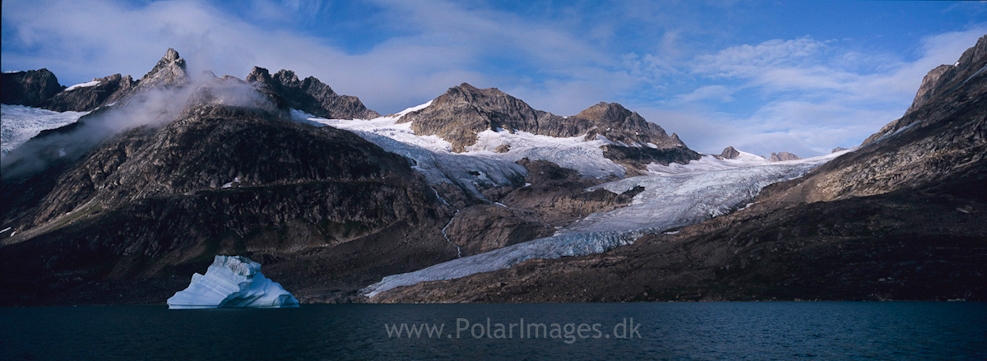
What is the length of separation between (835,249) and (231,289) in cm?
12463

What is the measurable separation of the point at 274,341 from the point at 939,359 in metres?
63.6

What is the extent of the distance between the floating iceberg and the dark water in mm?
17215

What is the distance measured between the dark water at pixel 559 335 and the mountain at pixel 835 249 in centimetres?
1663

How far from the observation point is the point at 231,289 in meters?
109

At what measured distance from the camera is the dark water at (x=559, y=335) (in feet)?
170

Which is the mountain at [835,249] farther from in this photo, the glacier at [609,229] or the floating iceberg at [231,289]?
the floating iceberg at [231,289]

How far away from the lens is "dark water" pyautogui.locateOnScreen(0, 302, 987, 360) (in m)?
51.9

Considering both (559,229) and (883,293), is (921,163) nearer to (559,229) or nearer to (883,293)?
(883,293)

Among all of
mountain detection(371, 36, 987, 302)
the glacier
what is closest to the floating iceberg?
mountain detection(371, 36, 987, 302)

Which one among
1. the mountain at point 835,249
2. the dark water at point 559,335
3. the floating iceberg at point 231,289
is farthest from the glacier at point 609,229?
the dark water at point 559,335

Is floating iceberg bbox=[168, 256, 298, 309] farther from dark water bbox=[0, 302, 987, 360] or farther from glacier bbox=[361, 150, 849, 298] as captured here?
glacier bbox=[361, 150, 849, 298]

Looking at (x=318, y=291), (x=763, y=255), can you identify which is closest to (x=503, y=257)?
(x=318, y=291)

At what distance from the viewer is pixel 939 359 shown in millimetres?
45688

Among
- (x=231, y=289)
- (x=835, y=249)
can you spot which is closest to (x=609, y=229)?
(x=835, y=249)
